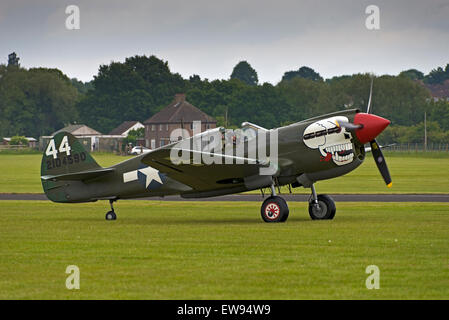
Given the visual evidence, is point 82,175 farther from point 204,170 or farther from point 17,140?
point 17,140

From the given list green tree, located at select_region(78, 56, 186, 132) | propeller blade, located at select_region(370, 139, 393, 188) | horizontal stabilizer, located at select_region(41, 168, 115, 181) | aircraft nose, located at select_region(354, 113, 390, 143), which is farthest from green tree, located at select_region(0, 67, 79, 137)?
aircraft nose, located at select_region(354, 113, 390, 143)

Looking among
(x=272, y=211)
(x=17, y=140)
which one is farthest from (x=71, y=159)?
(x=17, y=140)

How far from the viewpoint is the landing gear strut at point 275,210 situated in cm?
1839

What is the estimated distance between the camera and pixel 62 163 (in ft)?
68.9

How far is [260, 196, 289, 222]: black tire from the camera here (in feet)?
60.3

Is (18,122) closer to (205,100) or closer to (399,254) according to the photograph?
(205,100)

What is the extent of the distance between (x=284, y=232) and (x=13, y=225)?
21.2 ft

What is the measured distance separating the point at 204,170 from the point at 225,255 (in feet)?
19.0

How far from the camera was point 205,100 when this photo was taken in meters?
138

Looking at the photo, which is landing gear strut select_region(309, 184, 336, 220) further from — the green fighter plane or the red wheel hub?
the red wheel hub

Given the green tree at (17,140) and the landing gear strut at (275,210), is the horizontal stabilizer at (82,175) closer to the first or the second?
the landing gear strut at (275,210)

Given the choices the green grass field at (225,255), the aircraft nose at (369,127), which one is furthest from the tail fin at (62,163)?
the aircraft nose at (369,127)

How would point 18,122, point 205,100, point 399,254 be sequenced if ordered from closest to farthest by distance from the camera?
1. point 399,254
2. point 205,100
3. point 18,122
